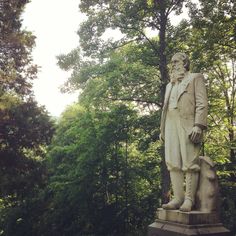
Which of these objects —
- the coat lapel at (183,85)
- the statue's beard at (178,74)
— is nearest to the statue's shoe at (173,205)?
the coat lapel at (183,85)

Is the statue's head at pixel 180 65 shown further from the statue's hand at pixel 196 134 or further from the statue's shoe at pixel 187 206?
the statue's shoe at pixel 187 206

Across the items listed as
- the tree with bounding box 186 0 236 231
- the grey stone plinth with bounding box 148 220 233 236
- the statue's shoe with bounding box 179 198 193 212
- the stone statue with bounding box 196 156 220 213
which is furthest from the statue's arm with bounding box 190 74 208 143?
the tree with bounding box 186 0 236 231

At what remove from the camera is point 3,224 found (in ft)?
60.7

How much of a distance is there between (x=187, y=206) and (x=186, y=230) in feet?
1.51

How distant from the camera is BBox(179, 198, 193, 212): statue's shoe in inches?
222

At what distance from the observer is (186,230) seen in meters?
5.30

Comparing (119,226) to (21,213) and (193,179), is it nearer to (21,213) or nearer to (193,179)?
(21,213)

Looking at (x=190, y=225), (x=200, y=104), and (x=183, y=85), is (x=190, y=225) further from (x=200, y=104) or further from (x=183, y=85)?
(x=183, y=85)

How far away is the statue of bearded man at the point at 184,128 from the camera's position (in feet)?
19.5

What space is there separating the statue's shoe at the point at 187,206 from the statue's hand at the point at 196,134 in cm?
96

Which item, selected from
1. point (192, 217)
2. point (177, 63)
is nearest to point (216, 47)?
point (177, 63)

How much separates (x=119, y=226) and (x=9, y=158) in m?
5.79

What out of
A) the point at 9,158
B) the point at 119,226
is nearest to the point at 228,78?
the point at 119,226

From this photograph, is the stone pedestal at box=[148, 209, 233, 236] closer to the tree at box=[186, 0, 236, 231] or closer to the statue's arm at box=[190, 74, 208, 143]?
the statue's arm at box=[190, 74, 208, 143]
